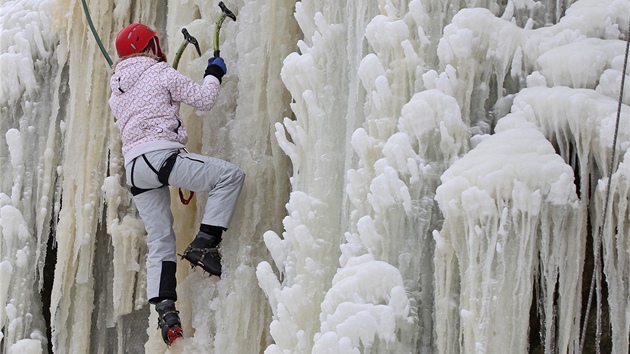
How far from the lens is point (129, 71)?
5.21 metres

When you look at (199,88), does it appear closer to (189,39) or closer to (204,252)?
(189,39)

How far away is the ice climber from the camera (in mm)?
5016

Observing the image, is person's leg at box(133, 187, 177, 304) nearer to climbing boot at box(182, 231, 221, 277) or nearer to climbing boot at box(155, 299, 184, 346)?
climbing boot at box(155, 299, 184, 346)

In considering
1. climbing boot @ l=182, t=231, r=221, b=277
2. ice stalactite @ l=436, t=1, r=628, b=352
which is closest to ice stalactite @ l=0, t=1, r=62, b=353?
climbing boot @ l=182, t=231, r=221, b=277

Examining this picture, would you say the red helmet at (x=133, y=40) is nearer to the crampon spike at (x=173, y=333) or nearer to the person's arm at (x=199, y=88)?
the person's arm at (x=199, y=88)

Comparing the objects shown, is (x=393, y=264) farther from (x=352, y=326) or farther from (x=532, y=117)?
(x=532, y=117)

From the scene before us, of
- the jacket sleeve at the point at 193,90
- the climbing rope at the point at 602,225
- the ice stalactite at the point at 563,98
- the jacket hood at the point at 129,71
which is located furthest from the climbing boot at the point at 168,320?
the climbing rope at the point at 602,225

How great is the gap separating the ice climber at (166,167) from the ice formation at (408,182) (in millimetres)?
279

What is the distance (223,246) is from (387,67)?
160 centimetres

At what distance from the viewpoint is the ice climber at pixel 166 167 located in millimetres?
5016

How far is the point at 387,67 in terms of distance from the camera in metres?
4.45

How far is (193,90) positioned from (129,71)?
1.46 ft

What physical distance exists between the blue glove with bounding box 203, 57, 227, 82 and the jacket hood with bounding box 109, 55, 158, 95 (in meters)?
0.36

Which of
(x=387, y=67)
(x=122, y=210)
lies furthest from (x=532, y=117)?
(x=122, y=210)
